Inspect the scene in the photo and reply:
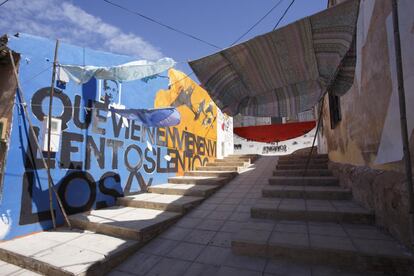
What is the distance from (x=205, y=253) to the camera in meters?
3.43

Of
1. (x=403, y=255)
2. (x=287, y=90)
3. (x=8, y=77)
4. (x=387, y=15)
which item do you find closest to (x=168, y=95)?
(x=8, y=77)

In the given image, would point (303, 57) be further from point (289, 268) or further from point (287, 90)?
point (289, 268)

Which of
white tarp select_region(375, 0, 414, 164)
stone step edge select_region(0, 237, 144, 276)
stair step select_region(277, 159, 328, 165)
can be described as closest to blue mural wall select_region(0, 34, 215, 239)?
stone step edge select_region(0, 237, 144, 276)

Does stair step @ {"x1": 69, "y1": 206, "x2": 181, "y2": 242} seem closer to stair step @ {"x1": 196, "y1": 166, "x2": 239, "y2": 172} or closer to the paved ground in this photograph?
the paved ground

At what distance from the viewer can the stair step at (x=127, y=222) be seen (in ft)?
13.1

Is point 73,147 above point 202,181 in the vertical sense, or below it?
above

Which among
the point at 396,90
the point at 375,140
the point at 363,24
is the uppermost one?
the point at 363,24

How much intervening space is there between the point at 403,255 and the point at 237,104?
117 inches

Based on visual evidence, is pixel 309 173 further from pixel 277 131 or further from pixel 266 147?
pixel 266 147

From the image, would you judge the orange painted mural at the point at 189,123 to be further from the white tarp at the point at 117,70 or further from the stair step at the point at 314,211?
the stair step at the point at 314,211

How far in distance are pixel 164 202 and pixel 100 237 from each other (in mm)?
1671

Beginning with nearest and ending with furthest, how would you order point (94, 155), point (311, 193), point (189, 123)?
point (311, 193)
point (94, 155)
point (189, 123)

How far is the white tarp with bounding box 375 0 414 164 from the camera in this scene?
2.37 metres

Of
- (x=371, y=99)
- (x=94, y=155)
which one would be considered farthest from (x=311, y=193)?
(x=94, y=155)
